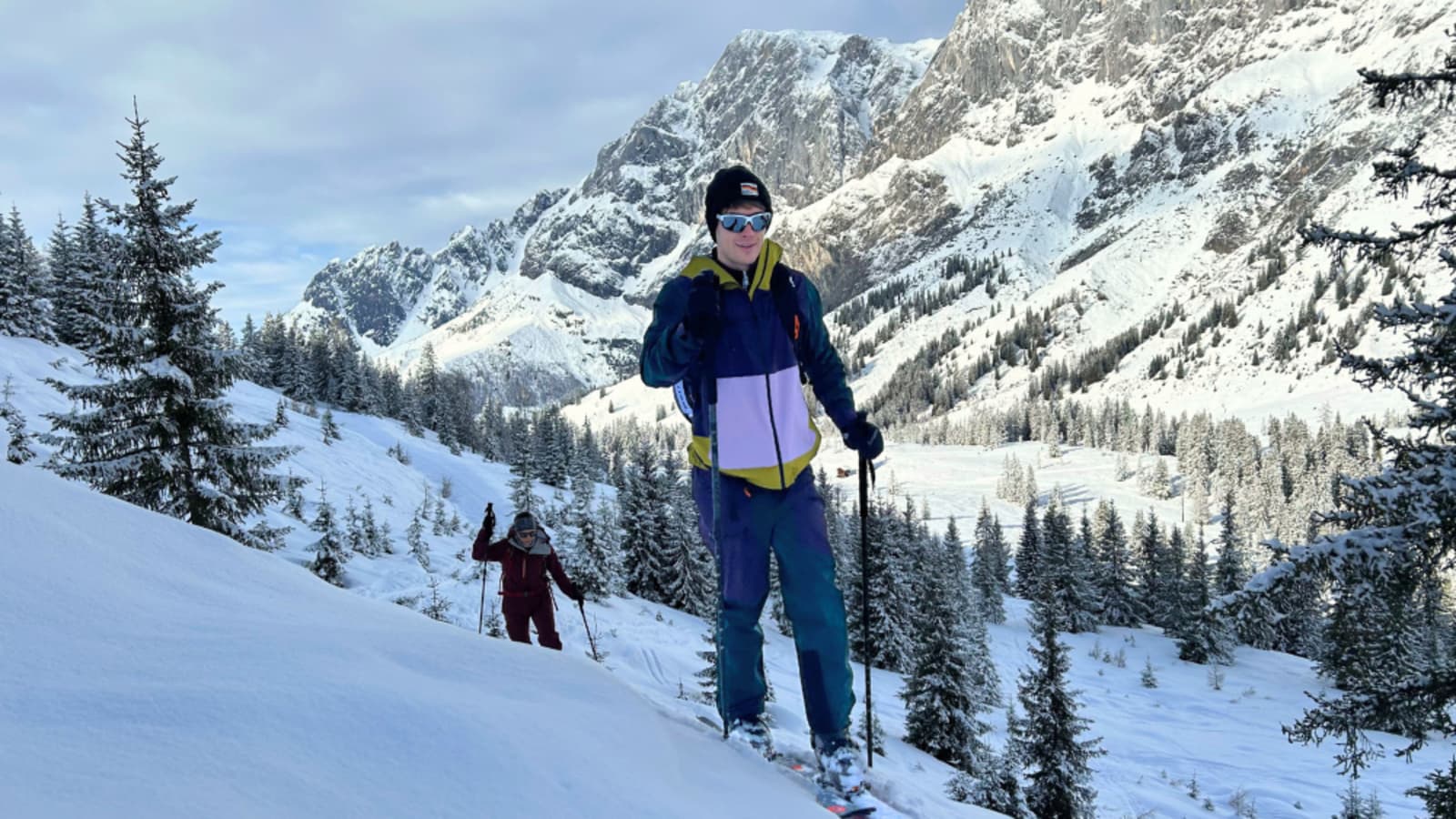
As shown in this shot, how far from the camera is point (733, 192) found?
3.57 meters

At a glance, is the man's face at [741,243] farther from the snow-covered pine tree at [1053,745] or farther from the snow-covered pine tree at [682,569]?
the snow-covered pine tree at [682,569]

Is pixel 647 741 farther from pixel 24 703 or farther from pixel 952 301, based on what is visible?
pixel 952 301

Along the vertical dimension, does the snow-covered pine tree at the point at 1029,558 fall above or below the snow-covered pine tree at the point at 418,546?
below

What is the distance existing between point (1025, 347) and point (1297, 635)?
405ft

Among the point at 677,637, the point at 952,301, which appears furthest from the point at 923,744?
the point at 952,301

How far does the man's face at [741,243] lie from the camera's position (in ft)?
11.6

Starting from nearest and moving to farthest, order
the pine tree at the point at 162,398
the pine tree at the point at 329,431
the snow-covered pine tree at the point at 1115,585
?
the pine tree at the point at 162,398
the pine tree at the point at 329,431
the snow-covered pine tree at the point at 1115,585

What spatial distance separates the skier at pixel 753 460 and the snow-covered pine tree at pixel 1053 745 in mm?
12751

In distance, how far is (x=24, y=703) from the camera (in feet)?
5.44

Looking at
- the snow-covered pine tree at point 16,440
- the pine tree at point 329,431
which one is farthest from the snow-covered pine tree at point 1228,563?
Result: the snow-covered pine tree at point 16,440

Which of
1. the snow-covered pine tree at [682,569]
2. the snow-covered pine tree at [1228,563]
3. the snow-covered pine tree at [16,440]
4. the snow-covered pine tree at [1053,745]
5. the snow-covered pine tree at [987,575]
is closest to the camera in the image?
the snow-covered pine tree at [16,440]

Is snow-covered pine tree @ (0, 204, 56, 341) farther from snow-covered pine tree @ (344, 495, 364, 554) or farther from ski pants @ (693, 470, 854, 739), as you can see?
ski pants @ (693, 470, 854, 739)

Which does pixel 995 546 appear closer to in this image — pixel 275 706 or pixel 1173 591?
pixel 1173 591

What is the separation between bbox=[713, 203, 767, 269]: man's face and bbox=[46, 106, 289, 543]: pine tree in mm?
11644
